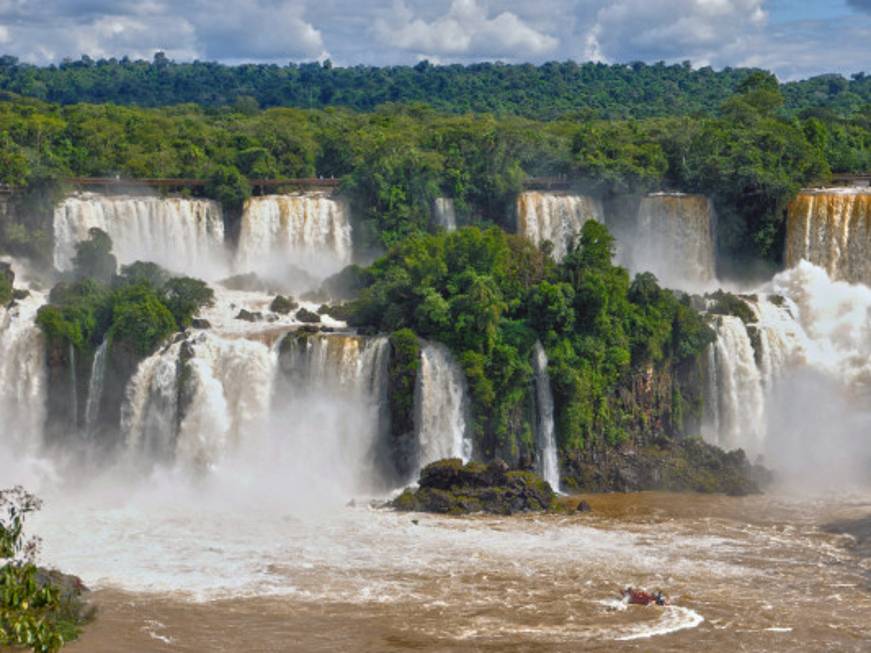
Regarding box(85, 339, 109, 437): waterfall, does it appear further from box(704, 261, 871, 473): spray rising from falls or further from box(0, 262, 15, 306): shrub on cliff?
box(704, 261, 871, 473): spray rising from falls

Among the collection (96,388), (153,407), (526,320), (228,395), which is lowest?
(153,407)

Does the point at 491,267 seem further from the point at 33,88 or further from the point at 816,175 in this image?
the point at 33,88

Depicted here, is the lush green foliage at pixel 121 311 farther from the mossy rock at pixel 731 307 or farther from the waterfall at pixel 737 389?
the waterfall at pixel 737 389

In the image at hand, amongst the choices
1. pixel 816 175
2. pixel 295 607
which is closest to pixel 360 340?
pixel 295 607

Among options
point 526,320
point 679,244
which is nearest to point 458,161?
point 679,244

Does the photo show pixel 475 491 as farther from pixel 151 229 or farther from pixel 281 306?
pixel 151 229

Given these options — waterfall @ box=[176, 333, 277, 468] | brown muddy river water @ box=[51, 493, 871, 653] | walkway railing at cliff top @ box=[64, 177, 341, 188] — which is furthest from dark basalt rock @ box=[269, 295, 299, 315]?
brown muddy river water @ box=[51, 493, 871, 653]
